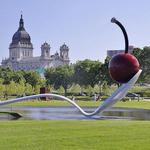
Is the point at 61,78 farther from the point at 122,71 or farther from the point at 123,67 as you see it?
the point at 123,67

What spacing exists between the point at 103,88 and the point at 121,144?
245 ft

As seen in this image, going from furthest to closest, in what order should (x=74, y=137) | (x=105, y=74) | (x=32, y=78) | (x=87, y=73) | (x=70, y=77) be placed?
(x=70, y=77) → (x=32, y=78) → (x=87, y=73) → (x=105, y=74) → (x=74, y=137)

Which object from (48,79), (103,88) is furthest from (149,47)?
(48,79)

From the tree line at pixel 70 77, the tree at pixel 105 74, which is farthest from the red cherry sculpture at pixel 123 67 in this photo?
the tree at pixel 105 74

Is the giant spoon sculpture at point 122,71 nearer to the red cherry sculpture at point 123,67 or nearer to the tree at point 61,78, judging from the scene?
the red cherry sculpture at point 123,67

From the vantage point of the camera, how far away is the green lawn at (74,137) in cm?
1382

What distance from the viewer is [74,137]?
15531mm

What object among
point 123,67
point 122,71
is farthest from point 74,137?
point 123,67

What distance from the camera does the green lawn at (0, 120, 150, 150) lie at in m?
13.8

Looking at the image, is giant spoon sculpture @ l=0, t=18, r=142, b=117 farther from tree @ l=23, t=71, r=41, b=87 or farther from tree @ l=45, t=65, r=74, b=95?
tree @ l=45, t=65, r=74, b=95

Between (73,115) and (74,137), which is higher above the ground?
(73,115)

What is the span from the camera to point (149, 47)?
273 feet

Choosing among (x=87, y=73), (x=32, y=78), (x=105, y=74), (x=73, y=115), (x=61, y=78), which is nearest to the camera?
(x=73, y=115)

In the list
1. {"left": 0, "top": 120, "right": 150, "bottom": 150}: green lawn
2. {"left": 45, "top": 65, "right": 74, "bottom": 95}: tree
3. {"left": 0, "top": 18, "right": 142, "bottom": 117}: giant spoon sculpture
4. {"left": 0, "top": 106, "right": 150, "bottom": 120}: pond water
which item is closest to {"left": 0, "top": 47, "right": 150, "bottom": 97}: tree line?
{"left": 45, "top": 65, "right": 74, "bottom": 95}: tree
